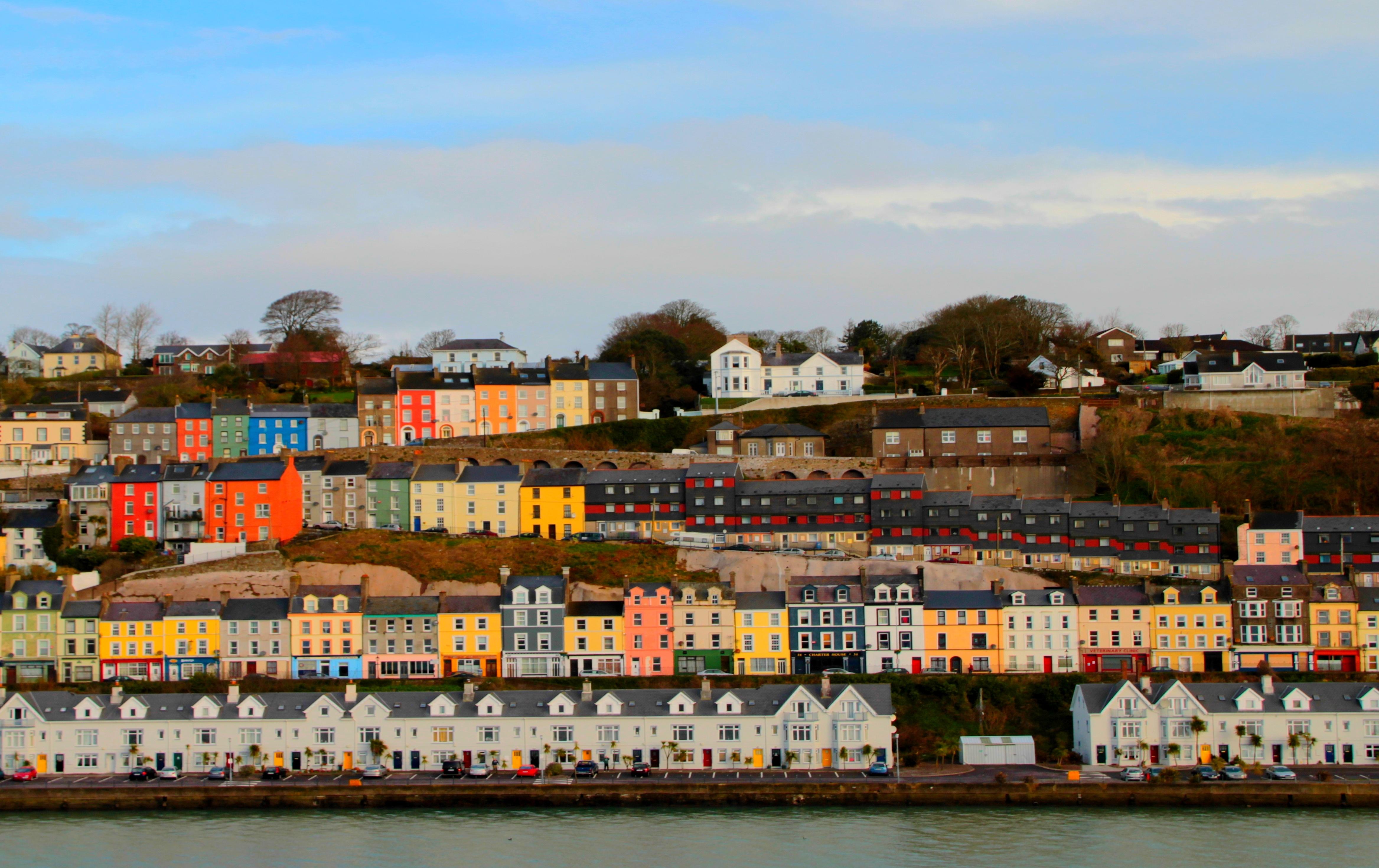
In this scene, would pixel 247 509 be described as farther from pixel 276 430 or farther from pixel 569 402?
pixel 569 402

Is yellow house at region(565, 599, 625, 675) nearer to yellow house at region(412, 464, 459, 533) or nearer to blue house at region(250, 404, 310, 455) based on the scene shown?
yellow house at region(412, 464, 459, 533)

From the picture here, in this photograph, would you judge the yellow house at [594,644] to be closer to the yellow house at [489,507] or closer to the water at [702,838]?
the water at [702,838]

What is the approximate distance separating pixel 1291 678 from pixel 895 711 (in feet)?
35.5

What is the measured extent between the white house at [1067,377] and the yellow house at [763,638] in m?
27.4

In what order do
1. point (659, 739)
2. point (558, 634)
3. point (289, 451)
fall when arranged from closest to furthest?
1. point (659, 739)
2. point (558, 634)
3. point (289, 451)

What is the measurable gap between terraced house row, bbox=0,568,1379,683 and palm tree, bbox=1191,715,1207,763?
192 inches

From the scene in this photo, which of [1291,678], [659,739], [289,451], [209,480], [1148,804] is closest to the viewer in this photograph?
[1148,804]

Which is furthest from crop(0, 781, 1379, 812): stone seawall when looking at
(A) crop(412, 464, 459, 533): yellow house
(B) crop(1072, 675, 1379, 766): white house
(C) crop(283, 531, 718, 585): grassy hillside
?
(A) crop(412, 464, 459, 533): yellow house

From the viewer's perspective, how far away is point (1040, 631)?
41.5m

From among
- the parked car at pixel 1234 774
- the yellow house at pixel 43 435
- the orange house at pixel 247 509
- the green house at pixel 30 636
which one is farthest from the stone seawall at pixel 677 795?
the yellow house at pixel 43 435

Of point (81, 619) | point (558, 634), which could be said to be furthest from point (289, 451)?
point (558, 634)

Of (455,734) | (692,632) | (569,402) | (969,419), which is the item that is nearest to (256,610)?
(455,734)

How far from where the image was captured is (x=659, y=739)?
3653 centimetres

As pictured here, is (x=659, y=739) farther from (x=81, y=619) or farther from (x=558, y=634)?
(x=81, y=619)
